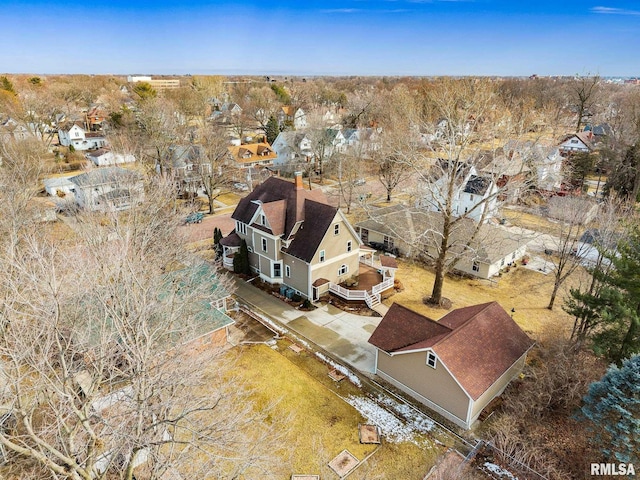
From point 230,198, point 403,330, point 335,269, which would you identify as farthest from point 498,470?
point 230,198

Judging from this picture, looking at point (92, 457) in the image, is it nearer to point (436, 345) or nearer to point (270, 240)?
point (436, 345)

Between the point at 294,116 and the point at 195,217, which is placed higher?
the point at 294,116

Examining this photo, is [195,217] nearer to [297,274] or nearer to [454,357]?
[297,274]

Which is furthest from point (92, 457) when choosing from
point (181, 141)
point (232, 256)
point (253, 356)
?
point (181, 141)

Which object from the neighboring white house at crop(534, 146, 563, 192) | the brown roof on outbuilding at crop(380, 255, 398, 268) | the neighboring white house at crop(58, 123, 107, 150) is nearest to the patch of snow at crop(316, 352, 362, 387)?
the brown roof on outbuilding at crop(380, 255, 398, 268)

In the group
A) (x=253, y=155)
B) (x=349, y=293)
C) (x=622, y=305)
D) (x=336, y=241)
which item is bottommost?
(x=349, y=293)

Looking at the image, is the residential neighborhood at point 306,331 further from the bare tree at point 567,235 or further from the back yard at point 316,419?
the bare tree at point 567,235
